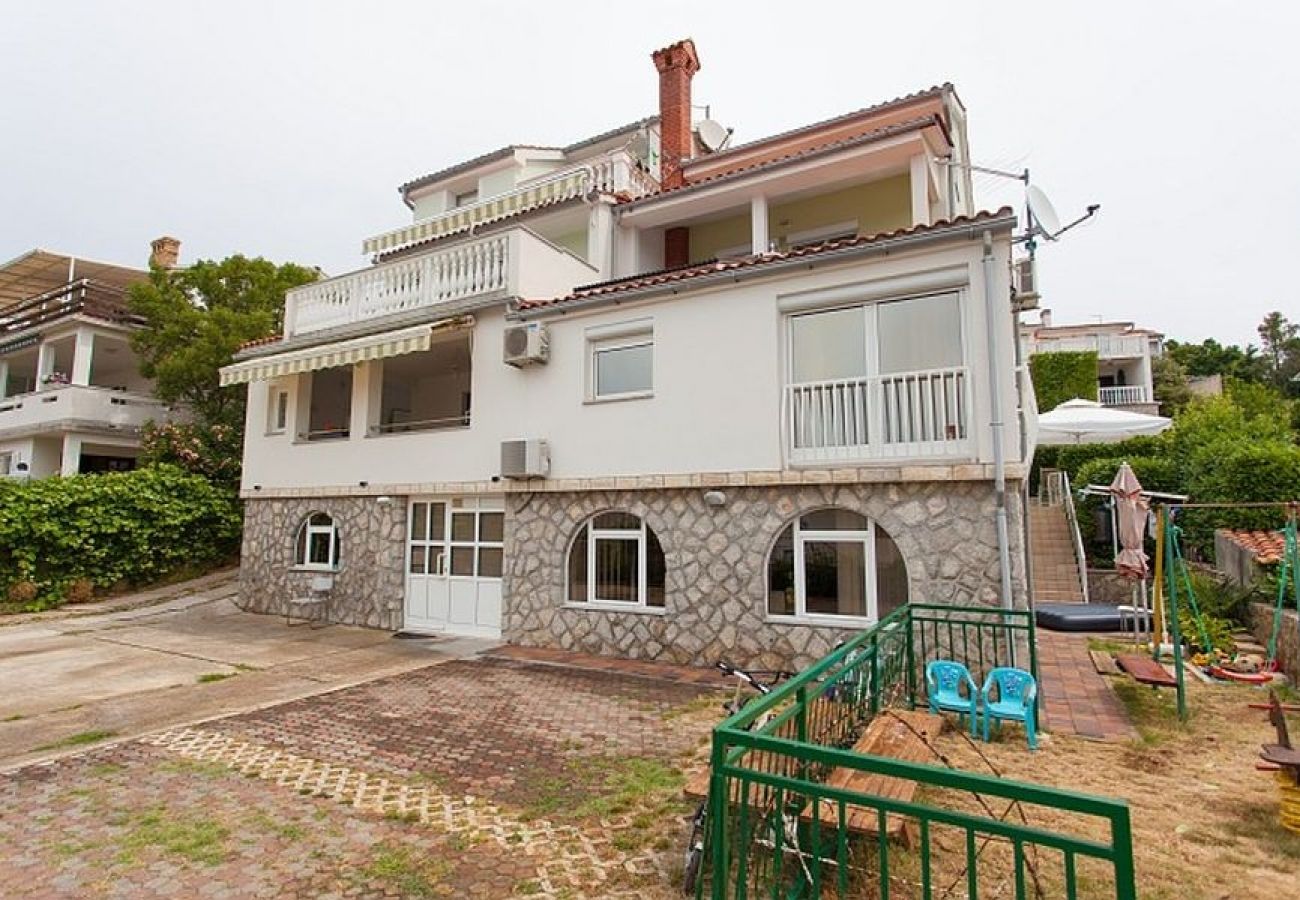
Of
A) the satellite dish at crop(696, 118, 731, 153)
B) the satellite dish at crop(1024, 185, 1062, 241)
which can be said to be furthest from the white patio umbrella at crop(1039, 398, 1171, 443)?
the satellite dish at crop(696, 118, 731, 153)

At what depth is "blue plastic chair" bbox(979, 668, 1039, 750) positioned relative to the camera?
8.07 metres

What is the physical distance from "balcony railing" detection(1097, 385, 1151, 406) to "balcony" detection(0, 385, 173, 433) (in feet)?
198

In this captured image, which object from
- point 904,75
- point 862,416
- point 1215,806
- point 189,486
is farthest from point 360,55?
point 1215,806

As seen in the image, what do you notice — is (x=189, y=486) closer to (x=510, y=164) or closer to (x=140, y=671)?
(x=140, y=671)

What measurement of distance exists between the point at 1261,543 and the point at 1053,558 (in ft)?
24.2

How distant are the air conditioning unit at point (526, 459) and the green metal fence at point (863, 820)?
28.3 feet

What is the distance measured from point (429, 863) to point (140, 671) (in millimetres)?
10778

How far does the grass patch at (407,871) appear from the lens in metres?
5.00

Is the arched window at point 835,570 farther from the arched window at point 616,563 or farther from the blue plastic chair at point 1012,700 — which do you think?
the arched window at point 616,563

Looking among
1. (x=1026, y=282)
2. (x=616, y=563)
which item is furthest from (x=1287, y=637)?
(x=616, y=563)

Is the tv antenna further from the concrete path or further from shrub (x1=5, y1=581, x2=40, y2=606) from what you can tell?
shrub (x1=5, y1=581, x2=40, y2=606)

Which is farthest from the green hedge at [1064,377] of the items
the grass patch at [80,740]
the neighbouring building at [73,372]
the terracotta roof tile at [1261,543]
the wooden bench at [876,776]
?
the neighbouring building at [73,372]

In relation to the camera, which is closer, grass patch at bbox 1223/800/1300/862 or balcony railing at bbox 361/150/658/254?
grass patch at bbox 1223/800/1300/862

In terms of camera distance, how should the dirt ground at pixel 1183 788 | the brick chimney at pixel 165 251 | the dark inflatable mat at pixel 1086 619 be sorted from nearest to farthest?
the dirt ground at pixel 1183 788 < the dark inflatable mat at pixel 1086 619 < the brick chimney at pixel 165 251
